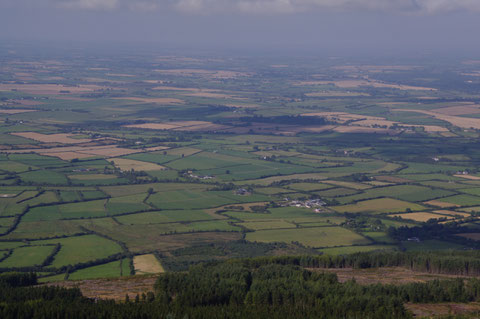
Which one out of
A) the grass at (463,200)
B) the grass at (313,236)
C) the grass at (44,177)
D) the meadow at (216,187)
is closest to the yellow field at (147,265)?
the meadow at (216,187)

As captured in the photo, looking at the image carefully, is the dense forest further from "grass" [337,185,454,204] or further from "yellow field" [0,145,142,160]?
"yellow field" [0,145,142,160]

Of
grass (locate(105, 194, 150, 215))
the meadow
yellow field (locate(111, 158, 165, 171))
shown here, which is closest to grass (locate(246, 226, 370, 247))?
the meadow

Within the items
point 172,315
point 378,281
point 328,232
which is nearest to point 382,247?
point 328,232

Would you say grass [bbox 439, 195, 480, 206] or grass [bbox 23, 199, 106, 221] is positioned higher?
grass [bbox 439, 195, 480, 206]

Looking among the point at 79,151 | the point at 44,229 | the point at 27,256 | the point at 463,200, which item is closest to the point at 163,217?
the point at 44,229

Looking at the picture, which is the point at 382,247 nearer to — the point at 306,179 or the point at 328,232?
the point at 328,232

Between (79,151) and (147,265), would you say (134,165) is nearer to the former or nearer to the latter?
(79,151)
